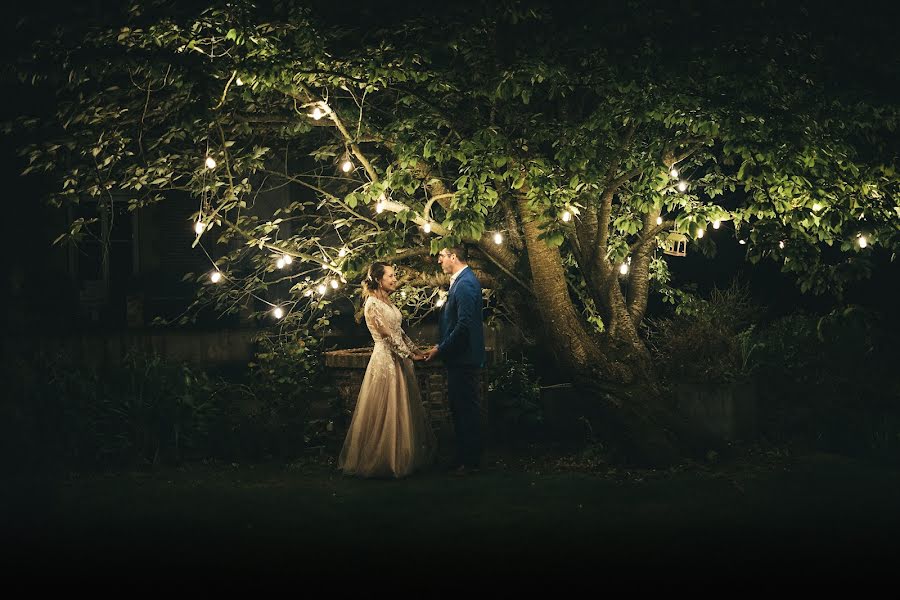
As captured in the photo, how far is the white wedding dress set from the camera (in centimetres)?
994

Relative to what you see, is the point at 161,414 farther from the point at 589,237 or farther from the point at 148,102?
the point at 589,237

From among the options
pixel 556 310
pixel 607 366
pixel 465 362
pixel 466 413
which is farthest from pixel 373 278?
pixel 607 366

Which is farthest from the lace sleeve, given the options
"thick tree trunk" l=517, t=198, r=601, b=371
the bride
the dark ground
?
"thick tree trunk" l=517, t=198, r=601, b=371

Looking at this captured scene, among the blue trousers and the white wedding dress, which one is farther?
Result: the blue trousers

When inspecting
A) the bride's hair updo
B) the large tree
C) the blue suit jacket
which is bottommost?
the blue suit jacket

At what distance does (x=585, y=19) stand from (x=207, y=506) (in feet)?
16.3

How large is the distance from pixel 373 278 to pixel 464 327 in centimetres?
95

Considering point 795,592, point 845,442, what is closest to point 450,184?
point 845,442

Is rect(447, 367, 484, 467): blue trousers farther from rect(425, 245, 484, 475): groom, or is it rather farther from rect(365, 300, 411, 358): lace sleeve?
rect(365, 300, 411, 358): lace sleeve

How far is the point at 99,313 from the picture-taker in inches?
698

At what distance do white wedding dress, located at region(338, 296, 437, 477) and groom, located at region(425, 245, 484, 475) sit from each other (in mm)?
305

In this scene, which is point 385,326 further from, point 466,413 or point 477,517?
point 477,517

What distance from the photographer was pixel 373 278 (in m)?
10.2

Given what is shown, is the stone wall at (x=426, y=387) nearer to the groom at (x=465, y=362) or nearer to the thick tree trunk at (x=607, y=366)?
the groom at (x=465, y=362)
